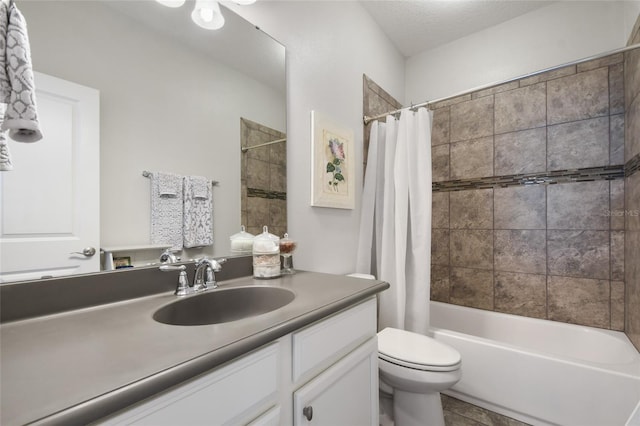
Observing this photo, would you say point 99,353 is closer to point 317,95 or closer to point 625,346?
point 317,95

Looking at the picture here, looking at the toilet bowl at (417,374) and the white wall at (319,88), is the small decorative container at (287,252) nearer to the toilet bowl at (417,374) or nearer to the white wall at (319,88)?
the white wall at (319,88)

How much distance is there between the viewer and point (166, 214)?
1.06m

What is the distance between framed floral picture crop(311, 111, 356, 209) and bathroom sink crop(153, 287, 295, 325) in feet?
2.21

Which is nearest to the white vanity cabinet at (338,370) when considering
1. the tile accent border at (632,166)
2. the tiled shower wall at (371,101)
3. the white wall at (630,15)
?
the tiled shower wall at (371,101)

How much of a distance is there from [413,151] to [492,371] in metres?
1.39

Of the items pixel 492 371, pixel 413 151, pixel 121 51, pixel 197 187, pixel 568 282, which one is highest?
pixel 121 51

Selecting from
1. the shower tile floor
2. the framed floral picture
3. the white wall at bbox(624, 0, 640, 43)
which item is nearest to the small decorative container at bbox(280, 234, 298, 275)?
the framed floral picture

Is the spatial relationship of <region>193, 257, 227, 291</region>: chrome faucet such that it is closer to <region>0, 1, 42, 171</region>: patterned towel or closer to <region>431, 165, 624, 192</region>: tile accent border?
<region>0, 1, 42, 171</region>: patterned towel

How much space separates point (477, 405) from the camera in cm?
171

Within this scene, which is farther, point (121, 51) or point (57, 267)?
point (121, 51)

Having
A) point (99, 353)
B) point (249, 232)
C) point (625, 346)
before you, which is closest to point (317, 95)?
point (249, 232)

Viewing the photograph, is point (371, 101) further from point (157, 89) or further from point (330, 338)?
point (330, 338)

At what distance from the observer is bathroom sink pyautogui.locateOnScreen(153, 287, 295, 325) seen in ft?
3.14

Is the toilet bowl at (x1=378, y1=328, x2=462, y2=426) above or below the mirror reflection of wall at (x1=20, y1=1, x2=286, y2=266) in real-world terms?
below
